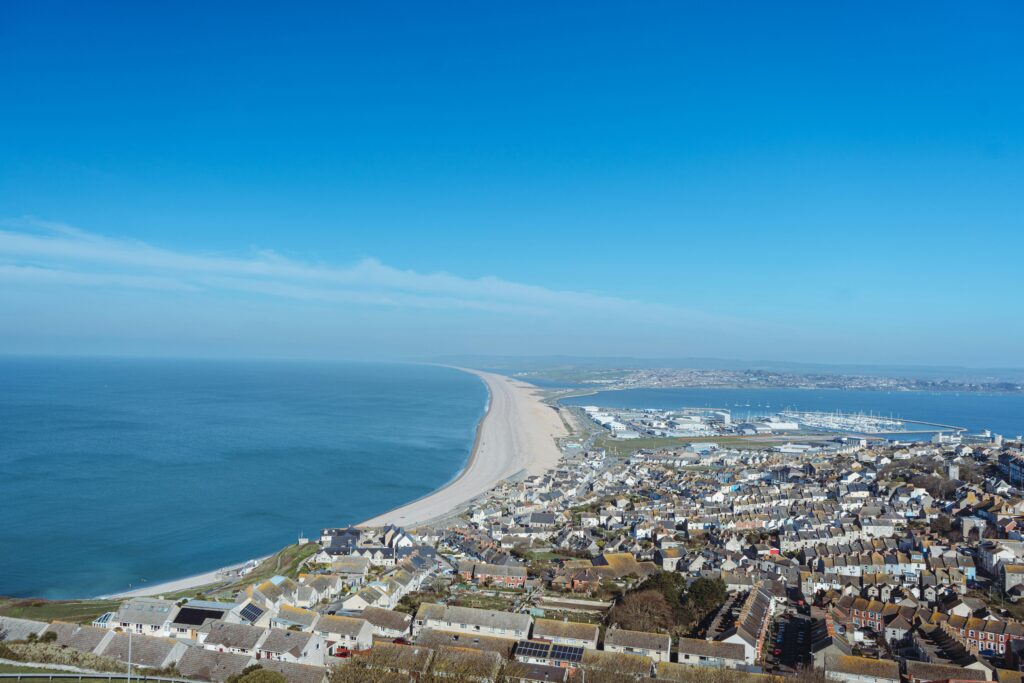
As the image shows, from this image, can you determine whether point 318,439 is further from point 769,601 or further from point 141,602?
point 769,601

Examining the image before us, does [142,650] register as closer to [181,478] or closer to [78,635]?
[78,635]

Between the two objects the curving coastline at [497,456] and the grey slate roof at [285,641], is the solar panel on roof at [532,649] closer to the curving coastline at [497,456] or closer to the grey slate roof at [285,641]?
the grey slate roof at [285,641]

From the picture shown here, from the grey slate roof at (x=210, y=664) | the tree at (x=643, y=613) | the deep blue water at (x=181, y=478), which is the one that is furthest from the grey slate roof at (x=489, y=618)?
the deep blue water at (x=181, y=478)

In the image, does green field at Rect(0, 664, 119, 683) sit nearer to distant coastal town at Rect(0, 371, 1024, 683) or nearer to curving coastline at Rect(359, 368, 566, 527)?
distant coastal town at Rect(0, 371, 1024, 683)

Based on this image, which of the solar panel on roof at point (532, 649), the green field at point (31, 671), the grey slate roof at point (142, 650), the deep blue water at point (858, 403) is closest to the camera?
the green field at point (31, 671)

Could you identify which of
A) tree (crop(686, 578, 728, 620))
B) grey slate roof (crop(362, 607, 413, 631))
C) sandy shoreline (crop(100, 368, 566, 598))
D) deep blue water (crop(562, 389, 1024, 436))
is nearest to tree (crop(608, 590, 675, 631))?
tree (crop(686, 578, 728, 620))

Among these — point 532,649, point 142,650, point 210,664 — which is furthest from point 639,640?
point 142,650

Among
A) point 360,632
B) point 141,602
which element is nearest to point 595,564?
point 360,632
